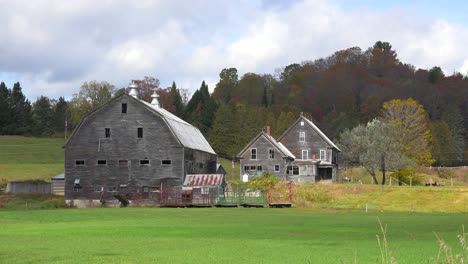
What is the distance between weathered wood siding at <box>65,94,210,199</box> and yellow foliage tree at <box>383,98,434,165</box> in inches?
1441

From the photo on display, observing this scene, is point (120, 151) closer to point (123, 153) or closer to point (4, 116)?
point (123, 153)

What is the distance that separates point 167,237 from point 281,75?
Result: 560ft

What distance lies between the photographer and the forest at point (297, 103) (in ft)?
413

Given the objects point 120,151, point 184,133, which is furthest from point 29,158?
point 120,151

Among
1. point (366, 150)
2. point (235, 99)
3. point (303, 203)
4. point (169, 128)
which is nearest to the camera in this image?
point (303, 203)

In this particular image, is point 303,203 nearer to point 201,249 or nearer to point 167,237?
point 167,237

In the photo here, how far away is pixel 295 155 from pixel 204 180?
27936mm

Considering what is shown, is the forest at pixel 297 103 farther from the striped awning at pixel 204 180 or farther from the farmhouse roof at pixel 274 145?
the striped awning at pixel 204 180

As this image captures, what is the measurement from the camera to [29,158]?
4589 inches

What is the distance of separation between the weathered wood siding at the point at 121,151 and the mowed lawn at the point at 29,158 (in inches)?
805

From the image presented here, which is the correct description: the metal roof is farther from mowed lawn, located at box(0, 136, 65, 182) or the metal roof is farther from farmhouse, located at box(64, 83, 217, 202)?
mowed lawn, located at box(0, 136, 65, 182)

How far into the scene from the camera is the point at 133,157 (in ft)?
226

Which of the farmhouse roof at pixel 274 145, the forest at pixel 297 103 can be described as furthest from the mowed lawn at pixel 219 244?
the forest at pixel 297 103

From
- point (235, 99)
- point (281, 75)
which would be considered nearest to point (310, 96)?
point (235, 99)
